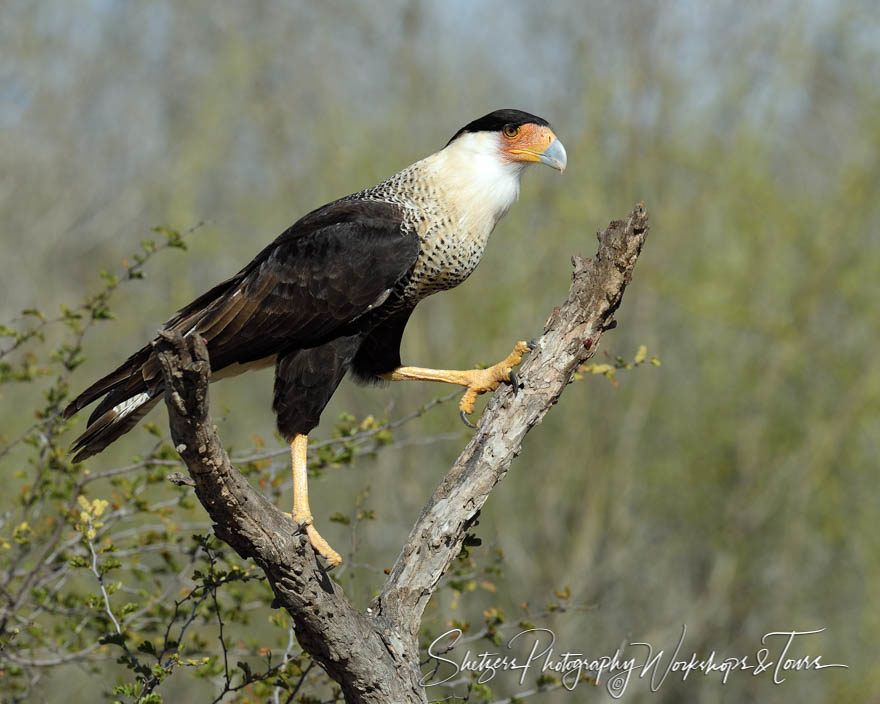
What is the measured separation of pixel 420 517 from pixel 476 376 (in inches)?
39.4

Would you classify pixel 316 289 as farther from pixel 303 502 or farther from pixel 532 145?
pixel 532 145

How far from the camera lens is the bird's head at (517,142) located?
14.5 ft

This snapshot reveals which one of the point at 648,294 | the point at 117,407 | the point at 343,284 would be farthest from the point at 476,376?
the point at 648,294

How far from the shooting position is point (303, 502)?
3.79 meters

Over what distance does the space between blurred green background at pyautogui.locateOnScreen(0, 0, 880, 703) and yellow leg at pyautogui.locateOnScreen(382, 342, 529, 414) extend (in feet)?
19.7

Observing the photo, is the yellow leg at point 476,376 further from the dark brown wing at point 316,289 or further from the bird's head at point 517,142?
the bird's head at point 517,142

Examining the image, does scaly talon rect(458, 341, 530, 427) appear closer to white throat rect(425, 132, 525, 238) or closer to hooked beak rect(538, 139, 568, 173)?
white throat rect(425, 132, 525, 238)

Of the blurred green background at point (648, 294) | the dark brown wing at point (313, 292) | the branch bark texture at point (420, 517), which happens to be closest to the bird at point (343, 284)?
the dark brown wing at point (313, 292)

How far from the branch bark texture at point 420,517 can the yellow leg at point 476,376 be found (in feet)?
1.27

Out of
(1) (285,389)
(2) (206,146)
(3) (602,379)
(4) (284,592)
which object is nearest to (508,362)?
(1) (285,389)

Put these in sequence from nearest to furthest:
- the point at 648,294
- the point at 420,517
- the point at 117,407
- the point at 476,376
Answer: the point at 420,517 → the point at 117,407 → the point at 476,376 → the point at 648,294

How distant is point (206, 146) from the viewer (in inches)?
541

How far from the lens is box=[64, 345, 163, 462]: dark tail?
12.8ft

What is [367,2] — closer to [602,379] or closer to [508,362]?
[602,379]
